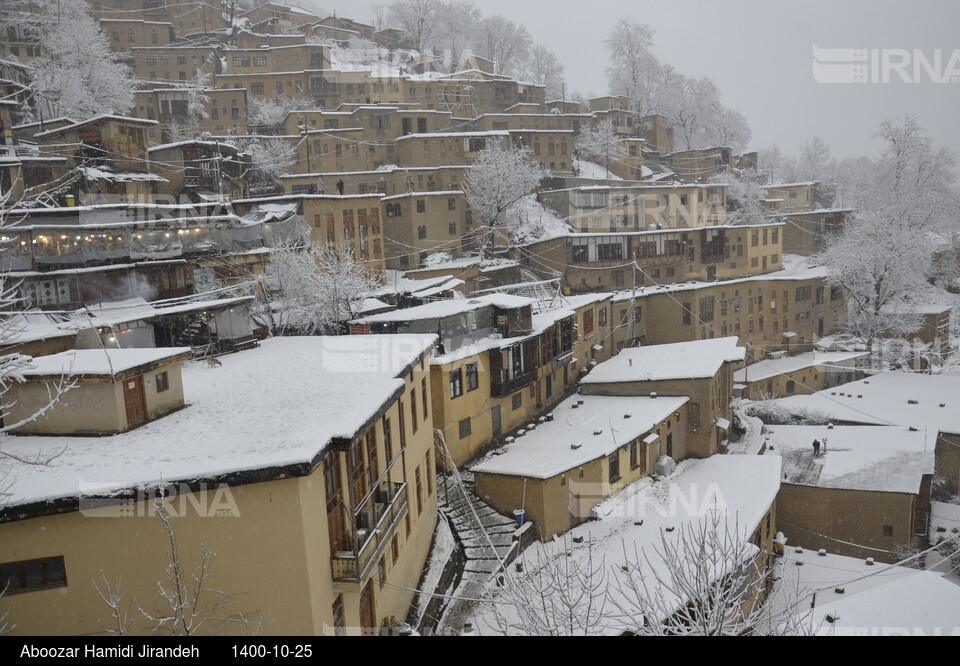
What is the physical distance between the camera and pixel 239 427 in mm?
11109

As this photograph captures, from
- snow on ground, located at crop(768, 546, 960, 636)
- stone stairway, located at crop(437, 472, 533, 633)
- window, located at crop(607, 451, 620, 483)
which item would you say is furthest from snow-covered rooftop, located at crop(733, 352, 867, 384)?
stone stairway, located at crop(437, 472, 533, 633)

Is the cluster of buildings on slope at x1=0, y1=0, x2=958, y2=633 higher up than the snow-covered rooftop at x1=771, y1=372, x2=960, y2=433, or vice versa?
the cluster of buildings on slope at x1=0, y1=0, x2=958, y2=633

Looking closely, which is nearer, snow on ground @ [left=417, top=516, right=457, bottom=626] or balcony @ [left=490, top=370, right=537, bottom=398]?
snow on ground @ [left=417, top=516, right=457, bottom=626]

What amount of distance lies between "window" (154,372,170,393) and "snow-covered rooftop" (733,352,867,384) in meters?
33.2

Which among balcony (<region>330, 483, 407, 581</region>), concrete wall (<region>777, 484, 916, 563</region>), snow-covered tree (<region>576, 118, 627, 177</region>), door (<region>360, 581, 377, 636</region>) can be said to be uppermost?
snow-covered tree (<region>576, 118, 627, 177</region>)

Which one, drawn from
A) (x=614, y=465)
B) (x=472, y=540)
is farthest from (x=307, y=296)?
(x=614, y=465)

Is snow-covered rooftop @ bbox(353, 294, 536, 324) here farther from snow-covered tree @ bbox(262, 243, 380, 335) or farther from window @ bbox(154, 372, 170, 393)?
window @ bbox(154, 372, 170, 393)

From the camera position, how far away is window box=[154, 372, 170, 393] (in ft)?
39.9

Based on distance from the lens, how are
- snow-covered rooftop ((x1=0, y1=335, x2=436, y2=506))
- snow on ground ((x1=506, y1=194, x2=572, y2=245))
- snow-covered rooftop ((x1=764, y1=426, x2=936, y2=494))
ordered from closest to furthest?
snow-covered rooftop ((x1=0, y1=335, x2=436, y2=506)), snow-covered rooftop ((x1=764, y1=426, x2=936, y2=494)), snow on ground ((x1=506, y1=194, x2=572, y2=245))

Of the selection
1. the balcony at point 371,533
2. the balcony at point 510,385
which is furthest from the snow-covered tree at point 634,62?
the balcony at point 371,533

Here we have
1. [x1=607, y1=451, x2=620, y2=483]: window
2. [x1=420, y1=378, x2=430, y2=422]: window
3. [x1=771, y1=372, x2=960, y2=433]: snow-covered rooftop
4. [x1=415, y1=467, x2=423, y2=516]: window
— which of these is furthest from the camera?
[x1=771, y1=372, x2=960, y2=433]: snow-covered rooftop

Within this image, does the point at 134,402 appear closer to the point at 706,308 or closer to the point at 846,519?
the point at 846,519
